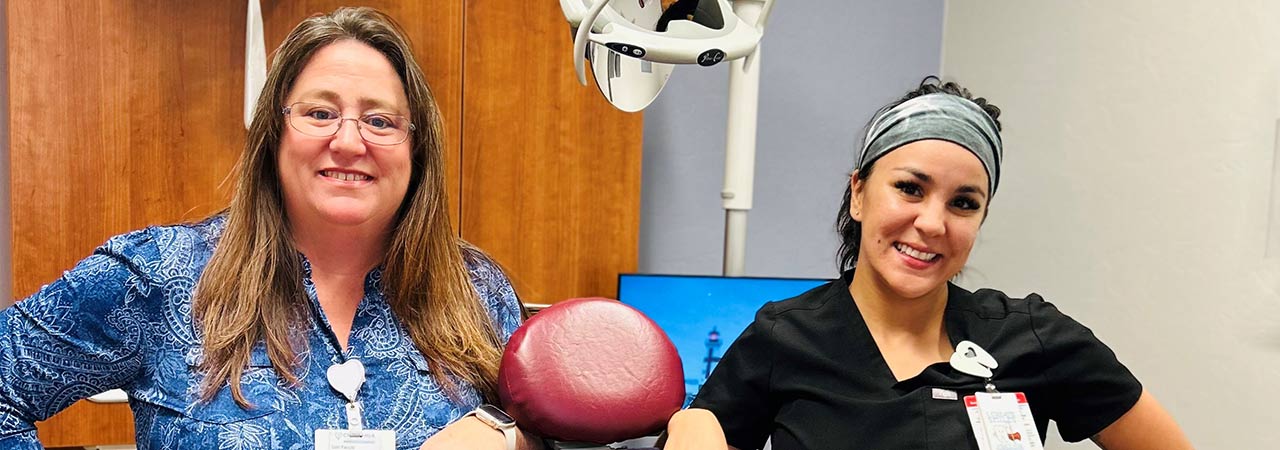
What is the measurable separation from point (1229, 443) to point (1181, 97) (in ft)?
2.41

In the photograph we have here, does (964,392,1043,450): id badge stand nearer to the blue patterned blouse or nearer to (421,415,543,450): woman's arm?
(421,415,543,450): woman's arm

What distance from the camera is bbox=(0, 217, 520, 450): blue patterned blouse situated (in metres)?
1.32

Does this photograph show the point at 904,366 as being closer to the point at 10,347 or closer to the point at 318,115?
the point at 318,115

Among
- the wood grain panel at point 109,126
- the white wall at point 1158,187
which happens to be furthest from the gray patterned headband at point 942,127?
the wood grain panel at point 109,126

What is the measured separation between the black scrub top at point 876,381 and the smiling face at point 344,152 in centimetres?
57

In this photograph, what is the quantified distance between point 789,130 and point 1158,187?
1056mm

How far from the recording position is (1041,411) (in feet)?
4.83

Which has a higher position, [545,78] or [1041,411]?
[545,78]

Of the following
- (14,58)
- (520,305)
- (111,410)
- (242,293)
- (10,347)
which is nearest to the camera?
(10,347)

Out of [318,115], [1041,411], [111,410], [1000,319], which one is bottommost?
[111,410]

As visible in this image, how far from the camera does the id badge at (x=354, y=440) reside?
1341 millimetres

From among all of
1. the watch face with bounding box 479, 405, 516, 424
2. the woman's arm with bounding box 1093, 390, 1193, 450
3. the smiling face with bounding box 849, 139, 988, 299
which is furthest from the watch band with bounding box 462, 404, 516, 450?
the woman's arm with bounding box 1093, 390, 1193, 450

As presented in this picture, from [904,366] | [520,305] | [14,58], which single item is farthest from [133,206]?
[904,366]

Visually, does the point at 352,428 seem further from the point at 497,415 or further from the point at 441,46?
the point at 441,46
